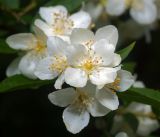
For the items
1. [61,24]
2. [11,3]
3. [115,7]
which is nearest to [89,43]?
[61,24]

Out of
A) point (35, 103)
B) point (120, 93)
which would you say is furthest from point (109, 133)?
point (35, 103)

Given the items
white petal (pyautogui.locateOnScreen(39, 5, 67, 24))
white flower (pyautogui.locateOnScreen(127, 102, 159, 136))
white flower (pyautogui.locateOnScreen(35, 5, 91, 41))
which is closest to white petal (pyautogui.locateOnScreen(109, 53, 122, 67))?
white flower (pyautogui.locateOnScreen(35, 5, 91, 41))

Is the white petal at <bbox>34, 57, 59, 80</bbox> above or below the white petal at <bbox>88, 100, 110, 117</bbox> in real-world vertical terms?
above

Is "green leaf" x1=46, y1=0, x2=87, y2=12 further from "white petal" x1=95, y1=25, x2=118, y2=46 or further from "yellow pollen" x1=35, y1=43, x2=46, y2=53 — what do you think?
"white petal" x1=95, y1=25, x2=118, y2=46

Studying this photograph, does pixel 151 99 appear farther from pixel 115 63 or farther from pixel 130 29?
pixel 130 29

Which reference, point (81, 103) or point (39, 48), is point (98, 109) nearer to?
point (81, 103)

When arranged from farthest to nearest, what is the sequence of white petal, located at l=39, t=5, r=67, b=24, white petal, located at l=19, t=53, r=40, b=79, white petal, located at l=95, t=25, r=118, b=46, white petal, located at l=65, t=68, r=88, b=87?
white petal, located at l=39, t=5, r=67, b=24
white petal, located at l=19, t=53, r=40, b=79
white petal, located at l=95, t=25, r=118, b=46
white petal, located at l=65, t=68, r=88, b=87

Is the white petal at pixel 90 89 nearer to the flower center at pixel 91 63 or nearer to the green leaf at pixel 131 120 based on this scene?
the flower center at pixel 91 63
